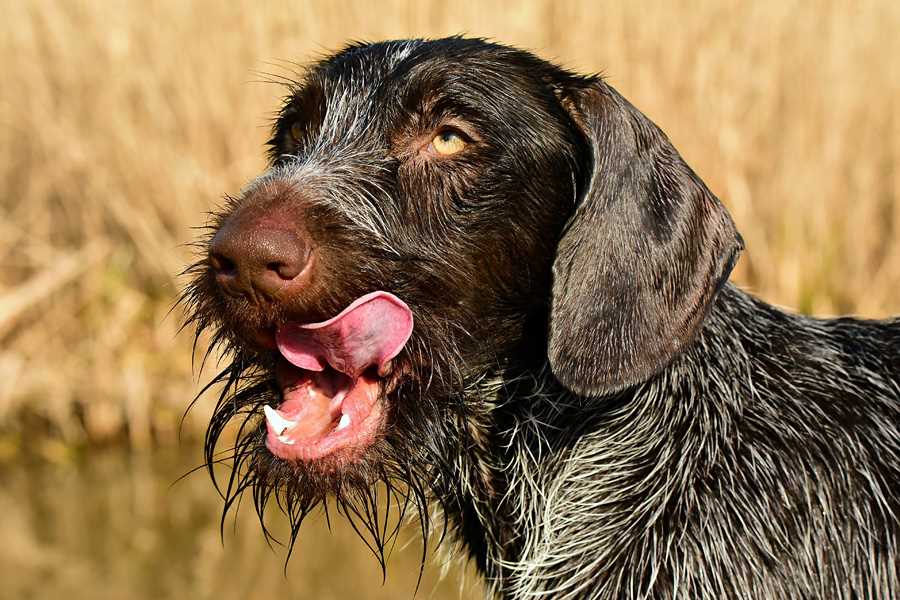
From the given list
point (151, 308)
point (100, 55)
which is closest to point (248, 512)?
point (151, 308)

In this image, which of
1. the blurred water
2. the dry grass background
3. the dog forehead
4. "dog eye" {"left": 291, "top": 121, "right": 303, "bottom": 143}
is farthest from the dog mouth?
the dry grass background

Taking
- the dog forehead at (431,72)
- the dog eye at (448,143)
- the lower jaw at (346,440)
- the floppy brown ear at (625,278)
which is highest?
the dog forehead at (431,72)

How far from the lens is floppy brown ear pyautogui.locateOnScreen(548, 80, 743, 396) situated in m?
2.57

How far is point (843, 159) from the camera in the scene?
6.47 meters

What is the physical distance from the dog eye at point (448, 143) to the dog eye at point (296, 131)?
1.71 ft

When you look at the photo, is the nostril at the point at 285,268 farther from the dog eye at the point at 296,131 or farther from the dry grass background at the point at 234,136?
the dry grass background at the point at 234,136

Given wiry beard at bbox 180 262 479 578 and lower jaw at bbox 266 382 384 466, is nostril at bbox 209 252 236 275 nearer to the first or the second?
wiry beard at bbox 180 262 479 578

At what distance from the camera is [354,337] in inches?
97.2

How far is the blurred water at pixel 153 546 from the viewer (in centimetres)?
502

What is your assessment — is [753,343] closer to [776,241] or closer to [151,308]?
[776,241]

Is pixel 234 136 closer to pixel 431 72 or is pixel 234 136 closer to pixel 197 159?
pixel 197 159

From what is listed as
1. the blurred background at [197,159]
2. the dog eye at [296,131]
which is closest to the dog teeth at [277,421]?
the dog eye at [296,131]

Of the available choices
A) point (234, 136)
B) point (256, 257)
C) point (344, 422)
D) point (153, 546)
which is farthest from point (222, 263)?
point (234, 136)

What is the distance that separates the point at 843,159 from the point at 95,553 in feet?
14.7
